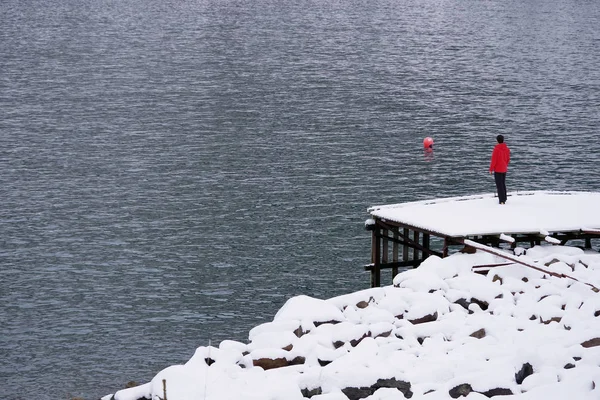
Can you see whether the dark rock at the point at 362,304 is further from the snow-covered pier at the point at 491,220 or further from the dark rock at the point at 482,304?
the snow-covered pier at the point at 491,220

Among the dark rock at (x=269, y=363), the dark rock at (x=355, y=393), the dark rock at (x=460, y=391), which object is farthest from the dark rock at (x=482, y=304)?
the dark rock at (x=355, y=393)

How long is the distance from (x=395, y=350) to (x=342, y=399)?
369 cm

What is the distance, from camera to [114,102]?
7881 centimetres

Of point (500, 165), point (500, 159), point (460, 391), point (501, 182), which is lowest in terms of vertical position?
point (460, 391)

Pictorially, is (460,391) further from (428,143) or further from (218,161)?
(428,143)

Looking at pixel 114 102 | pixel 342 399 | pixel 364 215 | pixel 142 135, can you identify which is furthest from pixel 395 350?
pixel 114 102

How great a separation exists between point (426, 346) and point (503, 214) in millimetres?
11243

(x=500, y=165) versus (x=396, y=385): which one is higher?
(x=500, y=165)

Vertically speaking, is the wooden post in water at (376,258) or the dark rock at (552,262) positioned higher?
the dark rock at (552,262)

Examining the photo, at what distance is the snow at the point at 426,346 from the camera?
21.1 metres

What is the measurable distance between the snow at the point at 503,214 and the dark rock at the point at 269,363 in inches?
416

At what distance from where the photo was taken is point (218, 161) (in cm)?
5972

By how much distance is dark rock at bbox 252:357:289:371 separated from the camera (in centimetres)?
2320

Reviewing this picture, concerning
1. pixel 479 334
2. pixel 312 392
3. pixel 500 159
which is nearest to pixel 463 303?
pixel 479 334
